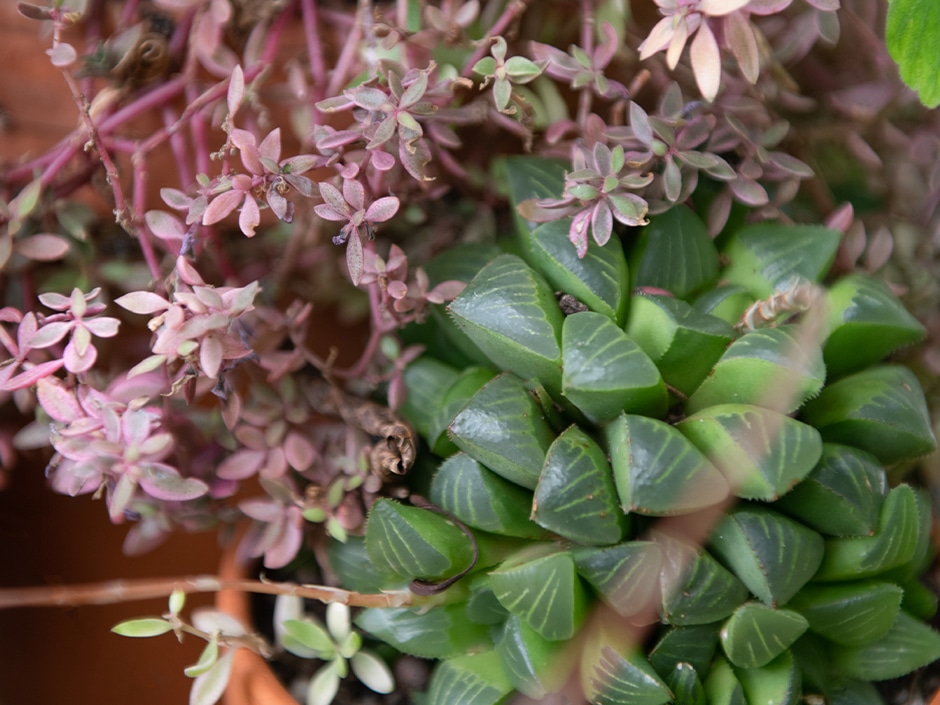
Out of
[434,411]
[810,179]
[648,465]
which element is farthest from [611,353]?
[810,179]

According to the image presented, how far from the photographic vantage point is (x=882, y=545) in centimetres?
52

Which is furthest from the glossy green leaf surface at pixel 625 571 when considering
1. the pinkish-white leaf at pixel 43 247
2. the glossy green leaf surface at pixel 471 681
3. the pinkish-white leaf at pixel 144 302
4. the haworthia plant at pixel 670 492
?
the pinkish-white leaf at pixel 43 247

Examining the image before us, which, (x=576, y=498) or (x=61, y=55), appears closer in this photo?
(x=576, y=498)

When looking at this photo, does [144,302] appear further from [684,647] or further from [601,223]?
[684,647]

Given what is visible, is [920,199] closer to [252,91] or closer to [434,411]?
[434,411]

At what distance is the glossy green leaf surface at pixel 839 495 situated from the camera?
20.5 inches

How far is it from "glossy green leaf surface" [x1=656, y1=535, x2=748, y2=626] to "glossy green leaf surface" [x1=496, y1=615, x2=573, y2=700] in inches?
3.1

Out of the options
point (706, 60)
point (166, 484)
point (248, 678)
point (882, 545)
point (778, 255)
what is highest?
point (706, 60)

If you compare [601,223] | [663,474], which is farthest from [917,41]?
[663,474]

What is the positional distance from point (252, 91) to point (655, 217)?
1.14 feet

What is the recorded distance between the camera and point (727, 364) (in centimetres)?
52

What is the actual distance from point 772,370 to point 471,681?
0.98 feet

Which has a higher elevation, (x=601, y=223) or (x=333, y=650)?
(x=601, y=223)

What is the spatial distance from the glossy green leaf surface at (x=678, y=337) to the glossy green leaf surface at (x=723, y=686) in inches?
7.5
